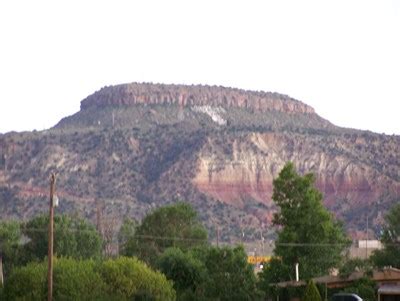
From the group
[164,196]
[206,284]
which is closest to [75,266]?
[206,284]

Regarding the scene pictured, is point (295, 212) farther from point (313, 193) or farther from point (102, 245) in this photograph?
point (102, 245)

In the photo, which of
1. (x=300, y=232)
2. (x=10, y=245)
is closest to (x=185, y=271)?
(x=300, y=232)

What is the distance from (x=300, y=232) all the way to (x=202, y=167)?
4005 inches

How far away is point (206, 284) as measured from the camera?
235 ft

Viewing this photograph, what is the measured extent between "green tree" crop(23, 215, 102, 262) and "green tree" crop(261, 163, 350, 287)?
19138mm

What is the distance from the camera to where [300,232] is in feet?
243

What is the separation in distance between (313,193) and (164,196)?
9341cm

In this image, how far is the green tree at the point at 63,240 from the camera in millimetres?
89125

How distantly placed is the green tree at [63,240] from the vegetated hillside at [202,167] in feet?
206

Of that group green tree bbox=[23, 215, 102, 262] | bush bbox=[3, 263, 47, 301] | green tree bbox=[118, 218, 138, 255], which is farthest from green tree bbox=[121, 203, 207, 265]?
bush bbox=[3, 263, 47, 301]

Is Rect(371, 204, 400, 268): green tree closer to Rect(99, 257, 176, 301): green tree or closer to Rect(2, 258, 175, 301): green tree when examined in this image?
Rect(2, 258, 175, 301): green tree

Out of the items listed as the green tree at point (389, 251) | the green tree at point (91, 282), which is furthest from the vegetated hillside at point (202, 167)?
the green tree at point (91, 282)

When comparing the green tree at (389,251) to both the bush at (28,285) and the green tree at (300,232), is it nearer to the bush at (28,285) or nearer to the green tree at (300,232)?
the green tree at (300,232)

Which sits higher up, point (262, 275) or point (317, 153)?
point (317, 153)
